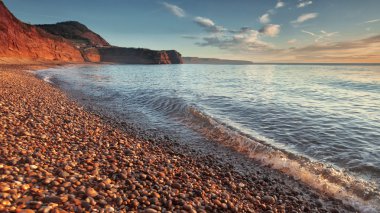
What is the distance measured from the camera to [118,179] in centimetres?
592

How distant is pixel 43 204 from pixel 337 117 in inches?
676

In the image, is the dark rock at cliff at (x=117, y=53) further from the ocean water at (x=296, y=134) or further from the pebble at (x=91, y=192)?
the pebble at (x=91, y=192)

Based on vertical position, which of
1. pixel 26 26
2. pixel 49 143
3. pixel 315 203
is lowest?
pixel 315 203

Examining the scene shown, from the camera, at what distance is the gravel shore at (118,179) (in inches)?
184

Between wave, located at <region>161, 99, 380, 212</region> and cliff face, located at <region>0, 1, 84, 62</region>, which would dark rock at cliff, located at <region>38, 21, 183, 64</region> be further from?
wave, located at <region>161, 99, 380, 212</region>

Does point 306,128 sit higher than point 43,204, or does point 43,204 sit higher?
point 43,204

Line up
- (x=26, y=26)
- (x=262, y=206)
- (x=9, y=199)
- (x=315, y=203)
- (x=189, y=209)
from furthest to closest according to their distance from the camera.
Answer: (x=26, y=26) → (x=315, y=203) → (x=262, y=206) → (x=189, y=209) → (x=9, y=199)

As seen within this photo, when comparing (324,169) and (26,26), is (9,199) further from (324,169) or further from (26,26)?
(26,26)

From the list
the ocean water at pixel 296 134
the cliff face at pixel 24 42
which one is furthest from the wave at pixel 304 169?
the cliff face at pixel 24 42

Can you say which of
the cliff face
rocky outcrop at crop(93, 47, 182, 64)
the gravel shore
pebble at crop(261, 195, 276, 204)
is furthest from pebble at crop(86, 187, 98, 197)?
rocky outcrop at crop(93, 47, 182, 64)

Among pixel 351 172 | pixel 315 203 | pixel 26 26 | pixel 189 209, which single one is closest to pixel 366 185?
pixel 351 172

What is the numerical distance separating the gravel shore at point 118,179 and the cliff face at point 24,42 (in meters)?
56.6

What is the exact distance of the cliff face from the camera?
5488cm

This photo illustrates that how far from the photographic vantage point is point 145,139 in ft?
34.2
